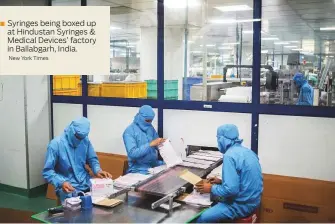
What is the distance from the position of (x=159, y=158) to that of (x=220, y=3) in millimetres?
2205

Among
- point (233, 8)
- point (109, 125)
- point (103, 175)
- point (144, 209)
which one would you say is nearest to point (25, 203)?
point (109, 125)

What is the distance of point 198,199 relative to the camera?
271cm

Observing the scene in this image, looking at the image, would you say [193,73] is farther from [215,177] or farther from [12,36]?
[12,36]

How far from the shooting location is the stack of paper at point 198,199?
2.63 m

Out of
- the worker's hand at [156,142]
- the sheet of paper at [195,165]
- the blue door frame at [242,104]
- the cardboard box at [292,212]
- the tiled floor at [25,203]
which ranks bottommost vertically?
the tiled floor at [25,203]

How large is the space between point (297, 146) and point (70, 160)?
2.29 meters

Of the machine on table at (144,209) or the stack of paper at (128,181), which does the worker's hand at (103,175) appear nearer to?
the stack of paper at (128,181)

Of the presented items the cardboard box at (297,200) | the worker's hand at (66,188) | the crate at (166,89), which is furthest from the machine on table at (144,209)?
the crate at (166,89)

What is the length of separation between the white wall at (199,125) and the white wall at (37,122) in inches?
72.9

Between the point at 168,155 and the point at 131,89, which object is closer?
the point at 168,155

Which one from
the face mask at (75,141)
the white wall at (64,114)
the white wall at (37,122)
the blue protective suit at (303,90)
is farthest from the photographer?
the white wall at (64,114)

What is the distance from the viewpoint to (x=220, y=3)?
468 centimetres

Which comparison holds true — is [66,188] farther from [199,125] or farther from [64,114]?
[64,114]

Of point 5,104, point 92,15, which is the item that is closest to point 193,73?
point 5,104
